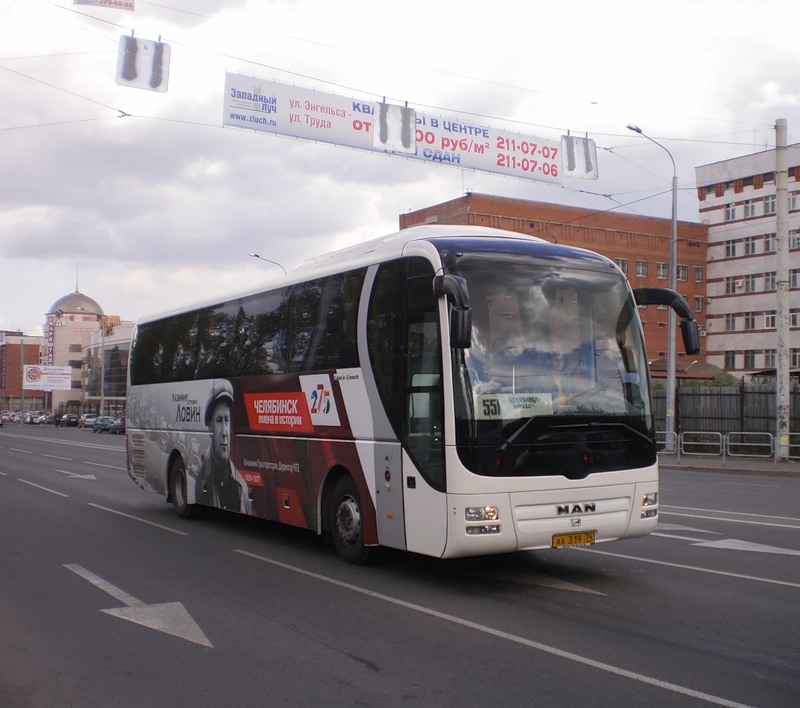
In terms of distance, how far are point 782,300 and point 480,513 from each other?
2160 cm

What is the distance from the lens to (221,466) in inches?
512

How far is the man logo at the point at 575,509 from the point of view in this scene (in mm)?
8359

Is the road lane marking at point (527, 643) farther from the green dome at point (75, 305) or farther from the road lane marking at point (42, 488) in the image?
the green dome at point (75, 305)

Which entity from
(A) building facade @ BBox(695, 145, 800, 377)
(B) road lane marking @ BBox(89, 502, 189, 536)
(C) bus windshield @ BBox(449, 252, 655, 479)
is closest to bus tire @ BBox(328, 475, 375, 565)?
(C) bus windshield @ BBox(449, 252, 655, 479)

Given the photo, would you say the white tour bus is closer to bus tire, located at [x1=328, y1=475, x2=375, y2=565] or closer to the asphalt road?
bus tire, located at [x1=328, y1=475, x2=375, y2=565]

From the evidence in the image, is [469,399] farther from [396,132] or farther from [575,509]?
[396,132]

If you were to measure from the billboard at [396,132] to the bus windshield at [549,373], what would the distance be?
13.5 meters

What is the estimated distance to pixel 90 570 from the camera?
980 cm

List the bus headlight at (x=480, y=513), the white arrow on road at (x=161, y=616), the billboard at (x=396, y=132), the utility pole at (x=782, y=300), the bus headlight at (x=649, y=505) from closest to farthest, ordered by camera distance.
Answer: the white arrow on road at (x=161, y=616), the bus headlight at (x=480, y=513), the bus headlight at (x=649, y=505), the billboard at (x=396, y=132), the utility pole at (x=782, y=300)

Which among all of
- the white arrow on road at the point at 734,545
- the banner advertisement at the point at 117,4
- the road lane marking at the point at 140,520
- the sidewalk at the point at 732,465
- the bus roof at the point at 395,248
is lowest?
the road lane marking at the point at 140,520

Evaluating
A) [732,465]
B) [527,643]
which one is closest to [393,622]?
[527,643]

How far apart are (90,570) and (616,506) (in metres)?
5.58

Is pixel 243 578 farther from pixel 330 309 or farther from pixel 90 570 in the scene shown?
pixel 330 309

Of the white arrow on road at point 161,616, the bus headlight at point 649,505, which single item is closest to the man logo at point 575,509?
the bus headlight at point 649,505
